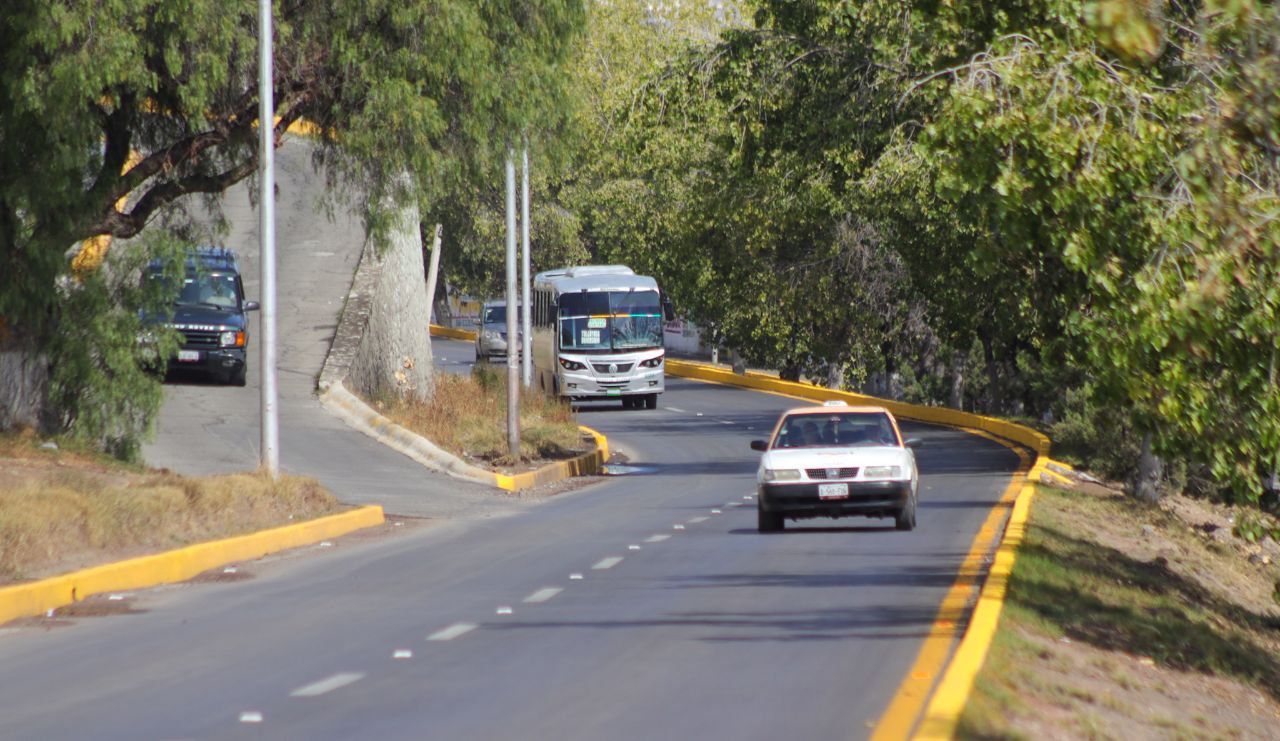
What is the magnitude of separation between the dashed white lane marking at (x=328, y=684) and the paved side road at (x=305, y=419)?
13.9 m

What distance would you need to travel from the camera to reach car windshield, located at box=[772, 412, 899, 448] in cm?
2138

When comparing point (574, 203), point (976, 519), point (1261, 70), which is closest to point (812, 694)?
point (1261, 70)

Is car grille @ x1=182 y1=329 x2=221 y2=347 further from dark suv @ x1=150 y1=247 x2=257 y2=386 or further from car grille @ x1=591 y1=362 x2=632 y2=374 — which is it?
car grille @ x1=591 y1=362 x2=632 y2=374

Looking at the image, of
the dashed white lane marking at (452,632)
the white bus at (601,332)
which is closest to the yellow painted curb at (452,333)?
the white bus at (601,332)

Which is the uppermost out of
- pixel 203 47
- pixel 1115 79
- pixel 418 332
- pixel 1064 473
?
pixel 203 47

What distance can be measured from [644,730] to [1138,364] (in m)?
6.33

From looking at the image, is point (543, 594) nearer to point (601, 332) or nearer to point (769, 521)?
point (769, 521)

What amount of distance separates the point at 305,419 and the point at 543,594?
20581 millimetres

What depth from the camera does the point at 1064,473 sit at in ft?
112

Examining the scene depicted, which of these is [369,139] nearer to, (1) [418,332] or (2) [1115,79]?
(2) [1115,79]

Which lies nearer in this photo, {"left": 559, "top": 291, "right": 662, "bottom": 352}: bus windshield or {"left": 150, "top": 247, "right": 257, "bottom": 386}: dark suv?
{"left": 150, "top": 247, "right": 257, "bottom": 386}: dark suv

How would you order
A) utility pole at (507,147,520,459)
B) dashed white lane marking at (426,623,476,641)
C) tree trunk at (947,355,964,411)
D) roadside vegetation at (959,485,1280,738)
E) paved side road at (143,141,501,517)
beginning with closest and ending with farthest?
1. roadside vegetation at (959,485,1280,738)
2. dashed white lane marking at (426,623,476,641)
3. paved side road at (143,141,501,517)
4. utility pole at (507,147,520,459)
5. tree trunk at (947,355,964,411)

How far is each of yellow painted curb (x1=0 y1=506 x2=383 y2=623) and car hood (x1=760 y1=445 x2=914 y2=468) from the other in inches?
209

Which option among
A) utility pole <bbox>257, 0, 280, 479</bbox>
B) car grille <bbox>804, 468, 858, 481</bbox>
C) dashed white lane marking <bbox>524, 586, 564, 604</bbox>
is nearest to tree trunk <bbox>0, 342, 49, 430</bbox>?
utility pole <bbox>257, 0, 280, 479</bbox>
